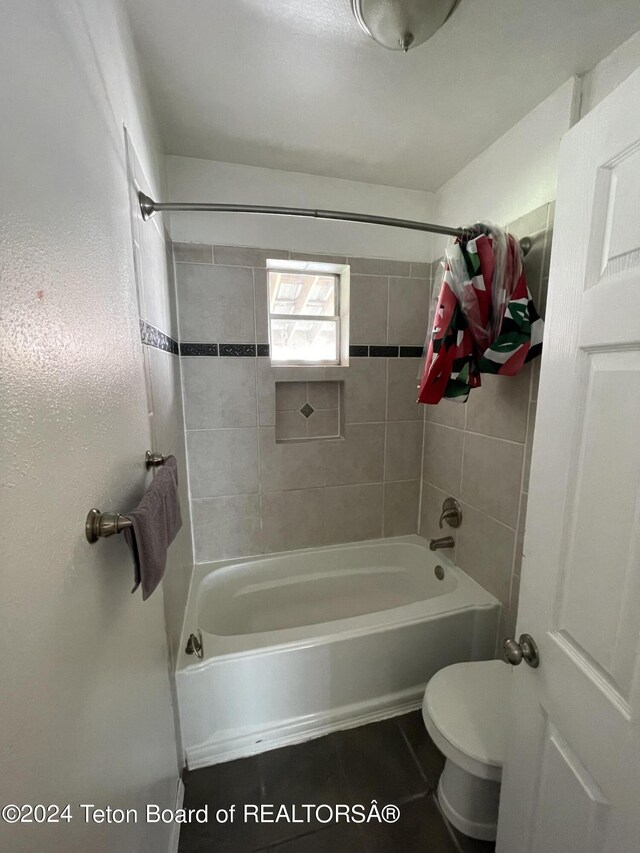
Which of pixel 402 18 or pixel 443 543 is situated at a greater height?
pixel 402 18

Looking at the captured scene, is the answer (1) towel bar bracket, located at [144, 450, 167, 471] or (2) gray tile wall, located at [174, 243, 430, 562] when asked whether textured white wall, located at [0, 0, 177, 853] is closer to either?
(1) towel bar bracket, located at [144, 450, 167, 471]

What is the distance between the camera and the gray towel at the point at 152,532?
664 millimetres

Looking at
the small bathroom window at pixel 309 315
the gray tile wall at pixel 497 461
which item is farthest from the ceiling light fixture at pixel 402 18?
the small bathroom window at pixel 309 315

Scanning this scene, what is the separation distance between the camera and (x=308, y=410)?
6.65 ft

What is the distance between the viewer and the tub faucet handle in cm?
182

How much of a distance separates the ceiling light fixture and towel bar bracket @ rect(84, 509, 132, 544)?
53.9 inches

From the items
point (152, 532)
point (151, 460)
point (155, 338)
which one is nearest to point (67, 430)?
point (152, 532)

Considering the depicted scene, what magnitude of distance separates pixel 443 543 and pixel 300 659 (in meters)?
0.98

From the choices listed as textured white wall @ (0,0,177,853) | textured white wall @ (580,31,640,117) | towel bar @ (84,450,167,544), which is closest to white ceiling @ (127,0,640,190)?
textured white wall @ (580,31,640,117)

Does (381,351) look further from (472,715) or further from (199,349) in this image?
(472,715)

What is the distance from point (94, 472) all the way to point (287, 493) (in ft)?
4.80

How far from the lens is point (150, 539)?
69cm

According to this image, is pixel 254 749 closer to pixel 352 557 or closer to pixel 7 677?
pixel 352 557

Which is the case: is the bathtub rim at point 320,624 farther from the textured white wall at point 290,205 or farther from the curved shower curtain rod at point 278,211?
the textured white wall at point 290,205
